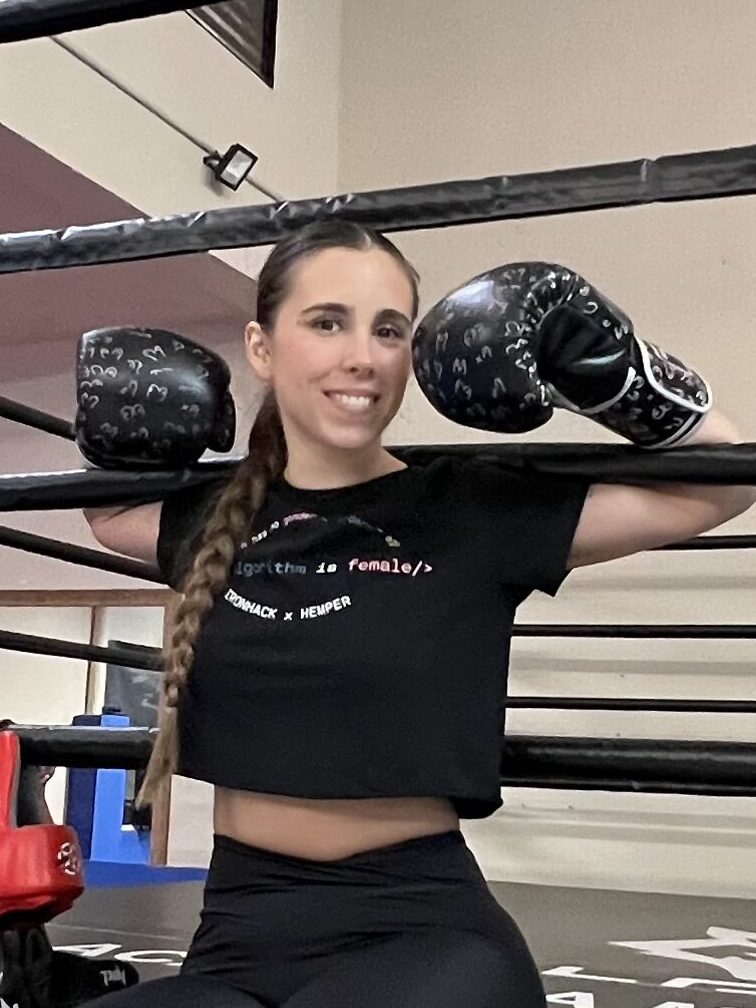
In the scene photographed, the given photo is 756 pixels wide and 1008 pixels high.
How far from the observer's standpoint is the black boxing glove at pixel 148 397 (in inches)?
43.7

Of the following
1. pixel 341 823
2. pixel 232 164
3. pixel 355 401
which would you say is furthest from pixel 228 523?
pixel 232 164

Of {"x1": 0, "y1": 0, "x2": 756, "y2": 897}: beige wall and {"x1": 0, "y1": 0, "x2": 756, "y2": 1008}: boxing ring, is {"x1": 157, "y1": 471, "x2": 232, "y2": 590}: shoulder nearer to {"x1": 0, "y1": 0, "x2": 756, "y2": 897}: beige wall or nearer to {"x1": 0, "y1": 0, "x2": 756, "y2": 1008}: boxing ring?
{"x1": 0, "y1": 0, "x2": 756, "y2": 1008}: boxing ring

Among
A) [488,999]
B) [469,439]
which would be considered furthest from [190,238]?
[469,439]

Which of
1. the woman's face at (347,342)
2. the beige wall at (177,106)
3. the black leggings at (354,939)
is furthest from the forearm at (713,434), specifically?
the beige wall at (177,106)

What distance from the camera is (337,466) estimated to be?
113 cm

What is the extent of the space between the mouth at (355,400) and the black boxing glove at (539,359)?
118 millimetres

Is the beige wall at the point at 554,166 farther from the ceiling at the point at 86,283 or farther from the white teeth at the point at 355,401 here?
the white teeth at the point at 355,401

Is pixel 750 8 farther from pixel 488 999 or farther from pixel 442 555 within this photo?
pixel 488 999

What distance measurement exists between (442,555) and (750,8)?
2.76 meters

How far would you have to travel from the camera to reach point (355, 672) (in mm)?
998

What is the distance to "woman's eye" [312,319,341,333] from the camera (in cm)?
107

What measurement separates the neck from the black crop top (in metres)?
0.04

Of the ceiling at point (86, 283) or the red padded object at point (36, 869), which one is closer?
the red padded object at point (36, 869)

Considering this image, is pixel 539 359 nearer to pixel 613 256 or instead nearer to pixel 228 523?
pixel 228 523
